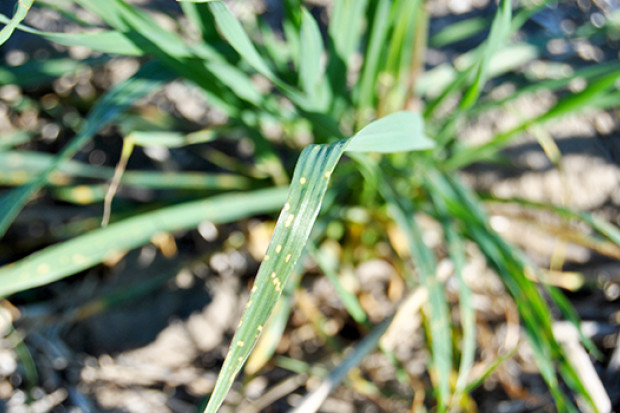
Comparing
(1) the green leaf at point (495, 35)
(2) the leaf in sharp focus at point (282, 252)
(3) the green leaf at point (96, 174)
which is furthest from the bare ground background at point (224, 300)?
(2) the leaf in sharp focus at point (282, 252)

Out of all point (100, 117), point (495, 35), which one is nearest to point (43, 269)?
point (100, 117)

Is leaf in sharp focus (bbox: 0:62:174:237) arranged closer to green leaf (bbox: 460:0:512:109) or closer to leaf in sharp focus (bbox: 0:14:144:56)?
leaf in sharp focus (bbox: 0:14:144:56)

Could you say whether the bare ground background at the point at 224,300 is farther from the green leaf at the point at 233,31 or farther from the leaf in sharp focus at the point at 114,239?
the green leaf at the point at 233,31

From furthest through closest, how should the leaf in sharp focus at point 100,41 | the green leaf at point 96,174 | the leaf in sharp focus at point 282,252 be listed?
the green leaf at point 96,174
the leaf in sharp focus at point 100,41
the leaf in sharp focus at point 282,252

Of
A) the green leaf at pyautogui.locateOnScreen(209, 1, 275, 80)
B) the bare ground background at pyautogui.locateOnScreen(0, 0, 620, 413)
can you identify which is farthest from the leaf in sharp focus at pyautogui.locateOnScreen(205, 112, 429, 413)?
the bare ground background at pyautogui.locateOnScreen(0, 0, 620, 413)

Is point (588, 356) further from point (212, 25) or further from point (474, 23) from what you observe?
point (212, 25)

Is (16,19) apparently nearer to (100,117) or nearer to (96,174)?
(100,117)
